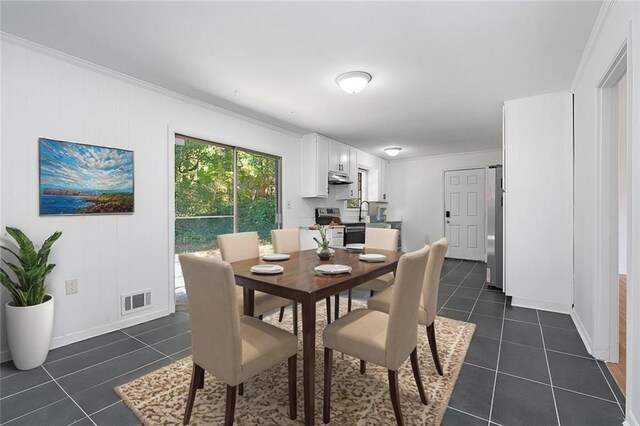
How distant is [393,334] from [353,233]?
3.79m

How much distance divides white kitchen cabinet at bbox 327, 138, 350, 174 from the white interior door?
2582mm

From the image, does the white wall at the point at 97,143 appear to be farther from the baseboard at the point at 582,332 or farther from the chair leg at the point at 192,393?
the baseboard at the point at 582,332

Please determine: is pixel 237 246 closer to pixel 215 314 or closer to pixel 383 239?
pixel 215 314

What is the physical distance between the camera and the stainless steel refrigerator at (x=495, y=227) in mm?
4000

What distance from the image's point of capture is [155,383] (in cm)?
189

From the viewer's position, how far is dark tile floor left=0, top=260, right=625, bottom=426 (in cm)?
160

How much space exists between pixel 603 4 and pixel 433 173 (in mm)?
5004

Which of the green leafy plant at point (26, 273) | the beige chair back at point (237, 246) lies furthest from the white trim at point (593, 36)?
the green leafy plant at point (26, 273)

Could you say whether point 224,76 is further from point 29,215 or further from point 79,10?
point 29,215

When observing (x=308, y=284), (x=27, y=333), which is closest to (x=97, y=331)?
(x=27, y=333)

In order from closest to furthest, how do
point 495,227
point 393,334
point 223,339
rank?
point 223,339 → point 393,334 → point 495,227

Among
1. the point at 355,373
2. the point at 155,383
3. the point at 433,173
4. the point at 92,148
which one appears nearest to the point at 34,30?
the point at 92,148

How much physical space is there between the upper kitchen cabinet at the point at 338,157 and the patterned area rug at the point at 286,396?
11.4 feet

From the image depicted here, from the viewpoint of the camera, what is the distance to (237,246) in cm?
254
